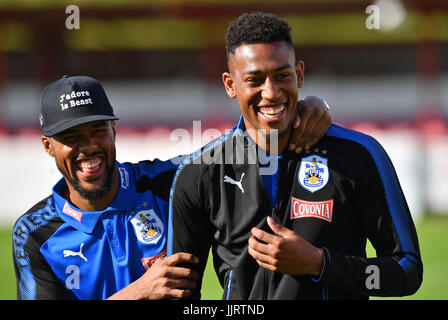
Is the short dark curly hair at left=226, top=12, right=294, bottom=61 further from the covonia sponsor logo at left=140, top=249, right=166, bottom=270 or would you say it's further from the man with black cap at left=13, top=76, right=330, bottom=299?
the covonia sponsor logo at left=140, top=249, right=166, bottom=270

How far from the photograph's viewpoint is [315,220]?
9.09 ft

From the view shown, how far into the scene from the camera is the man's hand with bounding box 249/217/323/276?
103 inches

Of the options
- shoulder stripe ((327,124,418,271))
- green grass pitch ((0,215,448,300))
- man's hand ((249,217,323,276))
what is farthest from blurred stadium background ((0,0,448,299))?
man's hand ((249,217,323,276))

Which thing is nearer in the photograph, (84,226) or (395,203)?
(395,203)

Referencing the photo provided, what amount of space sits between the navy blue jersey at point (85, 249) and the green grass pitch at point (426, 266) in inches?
135

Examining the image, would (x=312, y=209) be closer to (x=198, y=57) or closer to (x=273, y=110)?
(x=273, y=110)

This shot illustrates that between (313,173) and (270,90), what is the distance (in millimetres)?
413

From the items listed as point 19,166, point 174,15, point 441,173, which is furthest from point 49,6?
point 441,173

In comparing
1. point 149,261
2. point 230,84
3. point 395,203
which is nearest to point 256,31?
point 230,84

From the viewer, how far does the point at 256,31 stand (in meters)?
2.91

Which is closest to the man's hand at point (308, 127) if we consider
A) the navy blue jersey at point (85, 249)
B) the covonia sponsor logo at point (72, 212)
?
the navy blue jersey at point (85, 249)

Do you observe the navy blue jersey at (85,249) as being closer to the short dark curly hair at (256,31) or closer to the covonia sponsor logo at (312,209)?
the covonia sponsor logo at (312,209)

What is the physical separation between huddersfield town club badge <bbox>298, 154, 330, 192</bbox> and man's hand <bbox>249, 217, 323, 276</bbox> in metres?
0.28

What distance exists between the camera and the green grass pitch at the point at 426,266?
698cm
